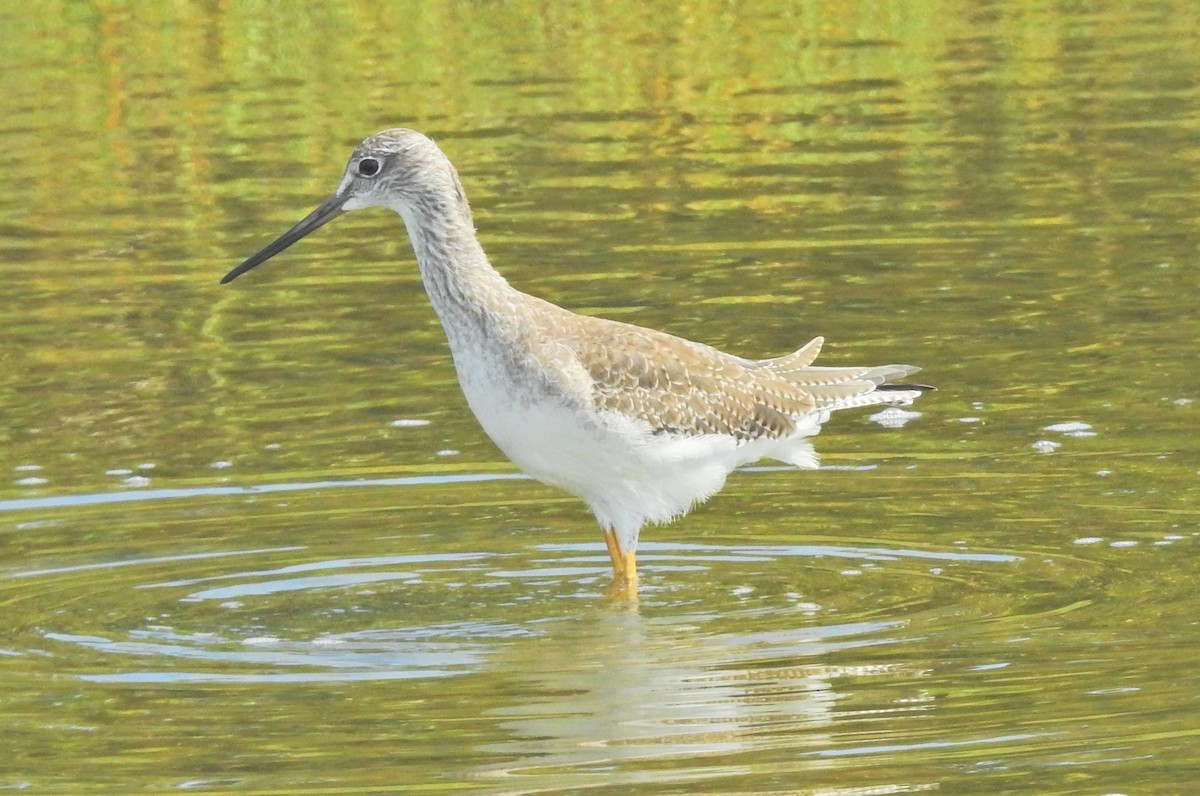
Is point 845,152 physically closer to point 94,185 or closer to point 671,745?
point 94,185

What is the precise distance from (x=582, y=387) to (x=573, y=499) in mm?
2069

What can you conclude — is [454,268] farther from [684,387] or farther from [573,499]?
[573,499]

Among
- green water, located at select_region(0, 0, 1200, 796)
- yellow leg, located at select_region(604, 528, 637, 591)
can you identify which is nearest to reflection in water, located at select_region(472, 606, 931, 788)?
green water, located at select_region(0, 0, 1200, 796)

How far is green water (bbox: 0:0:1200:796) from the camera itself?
8172 mm

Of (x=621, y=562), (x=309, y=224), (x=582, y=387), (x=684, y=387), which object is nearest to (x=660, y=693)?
(x=582, y=387)

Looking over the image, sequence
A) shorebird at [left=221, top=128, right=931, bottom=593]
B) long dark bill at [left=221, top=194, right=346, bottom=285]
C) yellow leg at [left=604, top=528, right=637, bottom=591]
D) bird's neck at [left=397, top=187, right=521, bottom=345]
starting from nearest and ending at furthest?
shorebird at [left=221, top=128, right=931, bottom=593]
bird's neck at [left=397, top=187, right=521, bottom=345]
yellow leg at [left=604, top=528, right=637, bottom=591]
long dark bill at [left=221, top=194, right=346, bottom=285]

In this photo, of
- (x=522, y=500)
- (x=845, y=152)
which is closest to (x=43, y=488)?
(x=522, y=500)

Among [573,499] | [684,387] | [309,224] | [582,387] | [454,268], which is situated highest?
[309,224]

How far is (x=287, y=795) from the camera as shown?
7.54m

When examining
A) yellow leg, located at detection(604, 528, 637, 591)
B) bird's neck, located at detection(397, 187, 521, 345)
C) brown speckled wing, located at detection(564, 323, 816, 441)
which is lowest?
yellow leg, located at detection(604, 528, 637, 591)

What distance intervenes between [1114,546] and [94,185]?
1104cm

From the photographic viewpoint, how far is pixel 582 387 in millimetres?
9672

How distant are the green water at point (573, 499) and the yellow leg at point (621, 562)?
186 millimetres

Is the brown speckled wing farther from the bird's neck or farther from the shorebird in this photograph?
the bird's neck
